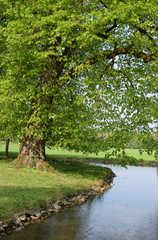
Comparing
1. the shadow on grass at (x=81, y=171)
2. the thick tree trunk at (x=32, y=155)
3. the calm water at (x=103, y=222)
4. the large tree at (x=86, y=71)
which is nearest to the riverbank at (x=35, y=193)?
the calm water at (x=103, y=222)

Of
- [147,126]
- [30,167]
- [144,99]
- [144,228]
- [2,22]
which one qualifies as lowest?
[144,228]

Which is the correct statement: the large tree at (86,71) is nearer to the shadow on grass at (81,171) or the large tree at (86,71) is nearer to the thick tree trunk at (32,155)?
the thick tree trunk at (32,155)

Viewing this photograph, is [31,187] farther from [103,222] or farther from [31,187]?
[103,222]

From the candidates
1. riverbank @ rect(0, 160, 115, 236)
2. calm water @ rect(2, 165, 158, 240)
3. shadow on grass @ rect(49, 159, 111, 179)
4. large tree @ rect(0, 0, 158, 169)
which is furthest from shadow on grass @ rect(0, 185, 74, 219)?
shadow on grass @ rect(49, 159, 111, 179)

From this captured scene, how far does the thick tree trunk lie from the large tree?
0.08 ft

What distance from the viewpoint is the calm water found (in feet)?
38.3

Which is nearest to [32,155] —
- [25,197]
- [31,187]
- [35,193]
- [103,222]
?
[31,187]

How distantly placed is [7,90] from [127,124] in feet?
32.2

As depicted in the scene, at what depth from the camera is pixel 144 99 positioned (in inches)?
726

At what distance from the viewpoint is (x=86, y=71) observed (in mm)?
20625

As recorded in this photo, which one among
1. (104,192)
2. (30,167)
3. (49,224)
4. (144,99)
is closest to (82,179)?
(104,192)

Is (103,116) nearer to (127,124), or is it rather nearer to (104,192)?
(127,124)

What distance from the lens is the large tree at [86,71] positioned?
1761cm

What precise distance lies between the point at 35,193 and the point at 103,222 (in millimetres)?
4292
